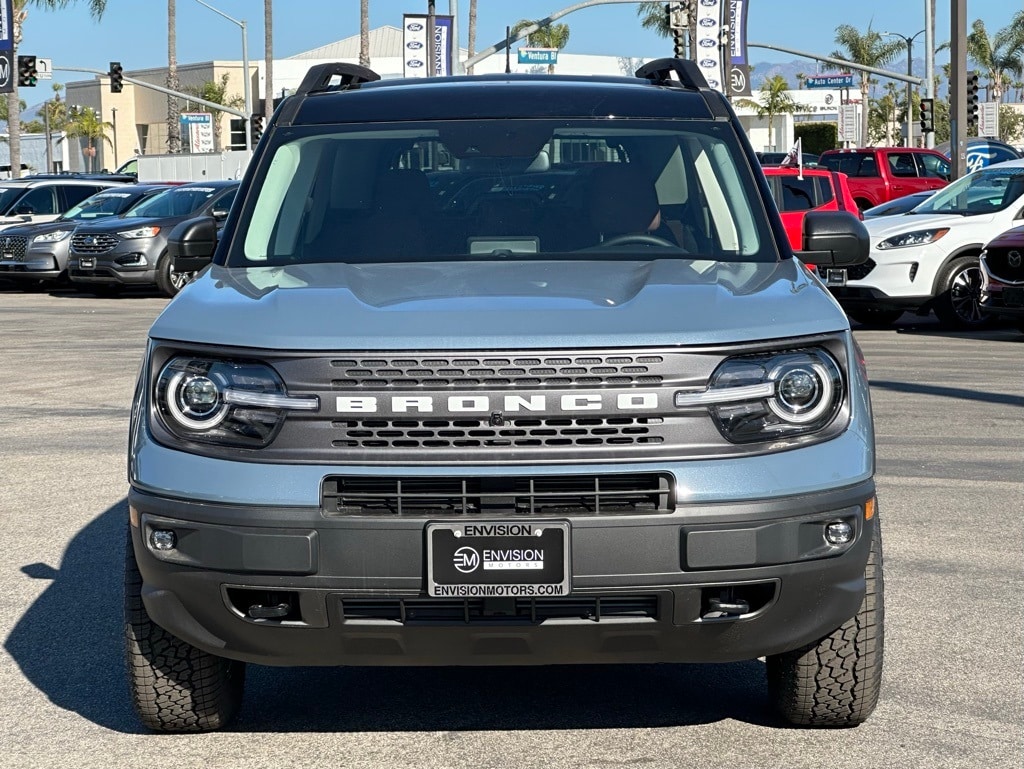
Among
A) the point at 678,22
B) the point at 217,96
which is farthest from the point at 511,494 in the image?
the point at 217,96

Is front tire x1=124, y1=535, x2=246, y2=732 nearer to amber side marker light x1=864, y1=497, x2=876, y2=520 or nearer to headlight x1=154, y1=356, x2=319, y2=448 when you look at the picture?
headlight x1=154, y1=356, x2=319, y2=448

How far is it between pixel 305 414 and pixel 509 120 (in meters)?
1.89

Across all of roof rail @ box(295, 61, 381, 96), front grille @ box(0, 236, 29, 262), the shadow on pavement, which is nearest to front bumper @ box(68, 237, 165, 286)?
front grille @ box(0, 236, 29, 262)

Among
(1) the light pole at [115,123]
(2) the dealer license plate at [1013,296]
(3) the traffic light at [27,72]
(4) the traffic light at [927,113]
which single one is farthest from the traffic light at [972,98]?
(1) the light pole at [115,123]

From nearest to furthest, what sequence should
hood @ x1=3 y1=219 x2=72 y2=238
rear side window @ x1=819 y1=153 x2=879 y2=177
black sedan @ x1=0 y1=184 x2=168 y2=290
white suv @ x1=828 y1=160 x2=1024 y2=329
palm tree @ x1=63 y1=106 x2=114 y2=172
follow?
white suv @ x1=828 y1=160 x2=1024 y2=329 < black sedan @ x1=0 y1=184 x2=168 y2=290 < hood @ x1=3 y1=219 x2=72 y2=238 < rear side window @ x1=819 y1=153 x2=879 y2=177 < palm tree @ x1=63 y1=106 x2=114 y2=172

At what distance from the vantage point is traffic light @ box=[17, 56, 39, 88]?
48.5 m

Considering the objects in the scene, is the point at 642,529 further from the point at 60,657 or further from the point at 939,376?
the point at 939,376

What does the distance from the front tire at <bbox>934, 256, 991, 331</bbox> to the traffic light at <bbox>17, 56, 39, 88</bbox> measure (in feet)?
123

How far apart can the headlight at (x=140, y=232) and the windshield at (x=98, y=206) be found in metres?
2.98

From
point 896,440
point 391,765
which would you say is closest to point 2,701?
point 391,765

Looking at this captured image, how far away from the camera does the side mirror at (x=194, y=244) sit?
18.4 feet

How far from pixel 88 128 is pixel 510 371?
381 ft

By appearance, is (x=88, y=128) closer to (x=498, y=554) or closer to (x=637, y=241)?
(x=637, y=241)

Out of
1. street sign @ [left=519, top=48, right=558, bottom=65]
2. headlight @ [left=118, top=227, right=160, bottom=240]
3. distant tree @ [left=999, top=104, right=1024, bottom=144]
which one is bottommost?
headlight @ [left=118, top=227, right=160, bottom=240]
